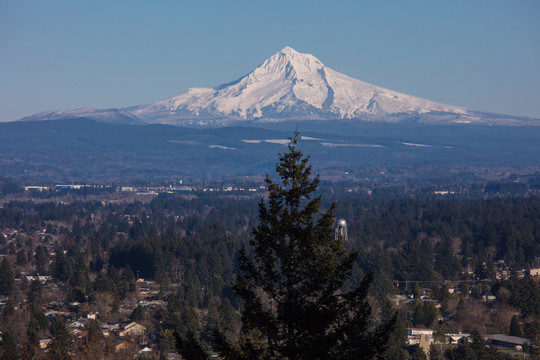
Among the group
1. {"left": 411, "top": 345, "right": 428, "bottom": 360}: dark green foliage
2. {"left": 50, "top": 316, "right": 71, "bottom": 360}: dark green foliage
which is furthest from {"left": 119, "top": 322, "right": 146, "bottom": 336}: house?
{"left": 411, "top": 345, "right": 428, "bottom": 360}: dark green foliage

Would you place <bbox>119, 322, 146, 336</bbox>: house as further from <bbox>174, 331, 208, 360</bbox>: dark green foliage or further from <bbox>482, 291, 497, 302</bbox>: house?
<bbox>174, 331, 208, 360</bbox>: dark green foliage

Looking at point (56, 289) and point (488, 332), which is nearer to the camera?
point (488, 332)

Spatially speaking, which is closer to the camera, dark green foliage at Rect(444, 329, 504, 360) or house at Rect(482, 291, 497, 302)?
dark green foliage at Rect(444, 329, 504, 360)

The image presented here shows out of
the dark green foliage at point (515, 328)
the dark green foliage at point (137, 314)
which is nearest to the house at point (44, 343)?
the dark green foliage at point (137, 314)

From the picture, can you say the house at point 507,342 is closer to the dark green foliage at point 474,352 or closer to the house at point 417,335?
the house at point 417,335

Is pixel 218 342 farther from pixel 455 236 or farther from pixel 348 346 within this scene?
pixel 455 236

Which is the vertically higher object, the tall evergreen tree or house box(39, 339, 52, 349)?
the tall evergreen tree

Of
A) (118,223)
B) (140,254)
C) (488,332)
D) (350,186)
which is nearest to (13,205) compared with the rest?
(118,223)
